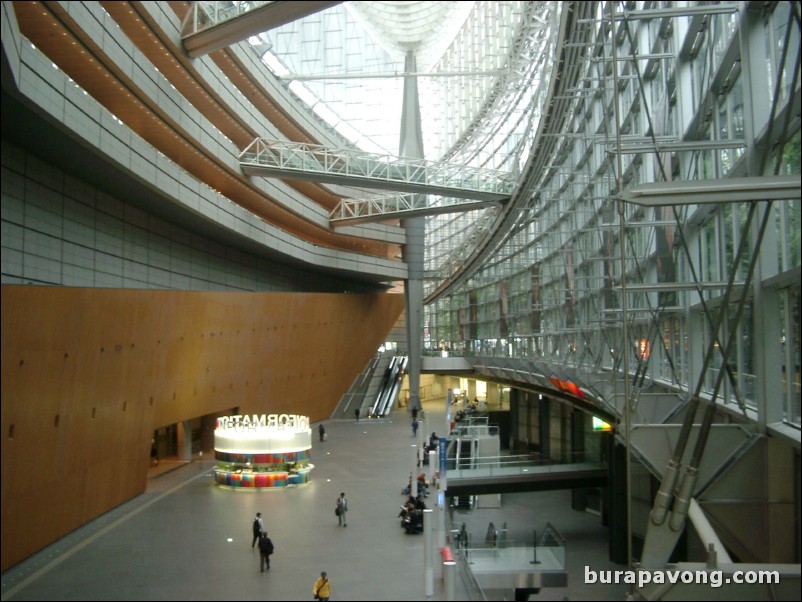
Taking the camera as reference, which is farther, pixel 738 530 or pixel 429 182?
pixel 429 182

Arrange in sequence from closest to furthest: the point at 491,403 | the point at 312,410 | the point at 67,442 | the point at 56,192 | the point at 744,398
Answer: the point at 744,398
the point at 67,442
the point at 56,192
the point at 312,410
the point at 491,403

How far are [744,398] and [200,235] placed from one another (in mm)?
21283

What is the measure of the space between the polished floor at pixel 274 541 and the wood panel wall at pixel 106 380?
755 millimetres

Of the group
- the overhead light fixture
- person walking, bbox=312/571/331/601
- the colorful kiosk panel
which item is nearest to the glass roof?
the colorful kiosk panel

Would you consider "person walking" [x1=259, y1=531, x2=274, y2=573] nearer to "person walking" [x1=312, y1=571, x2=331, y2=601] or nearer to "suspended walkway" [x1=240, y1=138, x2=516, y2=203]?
"person walking" [x1=312, y1=571, x2=331, y2=601]

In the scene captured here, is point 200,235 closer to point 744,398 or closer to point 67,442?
point 67,442

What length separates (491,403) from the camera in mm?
48938

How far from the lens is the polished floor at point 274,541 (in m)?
11.6

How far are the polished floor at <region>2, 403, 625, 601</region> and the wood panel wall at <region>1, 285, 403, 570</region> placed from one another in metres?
0.76

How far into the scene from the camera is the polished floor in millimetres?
11625

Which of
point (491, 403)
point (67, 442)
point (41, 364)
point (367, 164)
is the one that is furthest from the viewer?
point (491, 403)

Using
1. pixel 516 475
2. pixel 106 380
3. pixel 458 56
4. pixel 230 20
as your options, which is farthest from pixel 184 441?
pixel 458 56

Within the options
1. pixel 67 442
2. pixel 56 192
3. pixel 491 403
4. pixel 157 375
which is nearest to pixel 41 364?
pixel 67 442

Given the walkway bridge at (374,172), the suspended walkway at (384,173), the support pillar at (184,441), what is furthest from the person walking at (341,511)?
the suspended walkway at (384,173)
